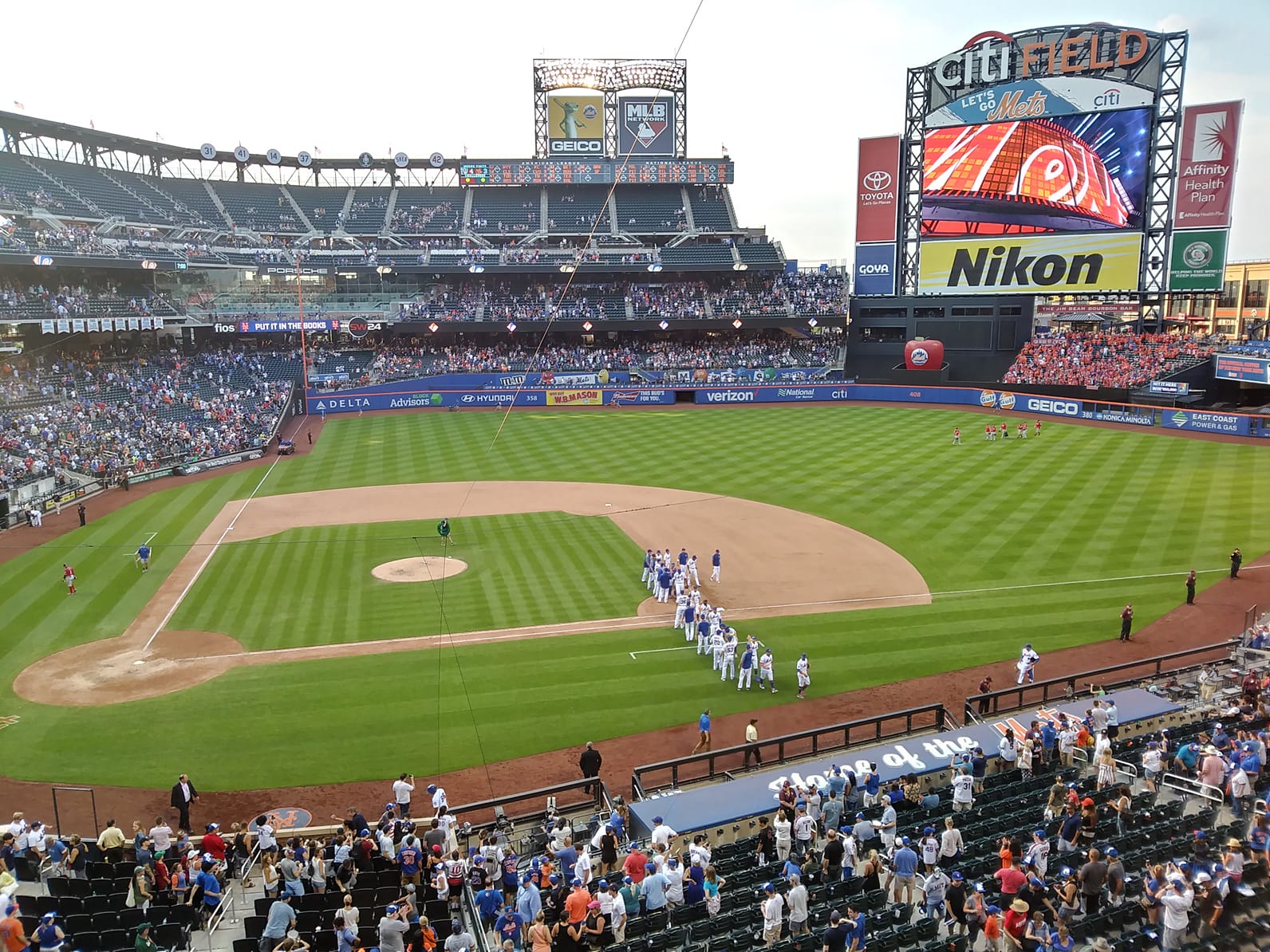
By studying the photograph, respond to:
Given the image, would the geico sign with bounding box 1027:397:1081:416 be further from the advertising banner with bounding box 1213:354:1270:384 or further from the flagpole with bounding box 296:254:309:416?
the flagpole with bounding box 296:254:309:416

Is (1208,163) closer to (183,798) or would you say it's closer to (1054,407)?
(1054,407)

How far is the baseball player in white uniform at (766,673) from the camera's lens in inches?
755

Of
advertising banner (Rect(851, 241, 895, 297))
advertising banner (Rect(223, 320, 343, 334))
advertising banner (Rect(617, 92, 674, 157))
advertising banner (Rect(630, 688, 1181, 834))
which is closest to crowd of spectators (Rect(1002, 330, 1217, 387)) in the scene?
advertising banner (Rect(851, 241, 895, 297))

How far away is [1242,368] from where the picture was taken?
49094 mm

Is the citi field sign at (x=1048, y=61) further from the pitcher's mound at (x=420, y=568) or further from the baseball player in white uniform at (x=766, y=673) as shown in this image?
the baseball player in white uniform at (x=766, y=673)

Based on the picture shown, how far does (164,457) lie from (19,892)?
36.1m

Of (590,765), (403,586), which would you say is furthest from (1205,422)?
(590,765)

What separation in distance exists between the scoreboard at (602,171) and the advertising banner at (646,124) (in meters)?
1.68

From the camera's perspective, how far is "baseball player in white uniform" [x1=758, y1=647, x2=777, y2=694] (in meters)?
19.2

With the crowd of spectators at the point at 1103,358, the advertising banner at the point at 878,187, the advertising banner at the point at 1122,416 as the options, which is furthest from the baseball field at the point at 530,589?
the advertising banner at the point at 878,187

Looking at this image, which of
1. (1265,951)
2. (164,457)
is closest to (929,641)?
(1265,951)

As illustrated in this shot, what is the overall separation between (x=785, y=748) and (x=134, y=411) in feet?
144

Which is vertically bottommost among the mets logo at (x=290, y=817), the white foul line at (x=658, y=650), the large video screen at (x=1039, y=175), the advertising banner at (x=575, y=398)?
the mets logo at (x=290, y=817)

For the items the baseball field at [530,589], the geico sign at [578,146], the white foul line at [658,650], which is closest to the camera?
the baseball field at [530,589]
